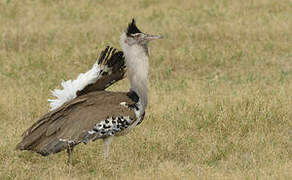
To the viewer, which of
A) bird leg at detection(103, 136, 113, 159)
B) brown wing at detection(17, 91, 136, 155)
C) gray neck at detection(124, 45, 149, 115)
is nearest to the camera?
brown wing at detection(17, 91, 136, 155)

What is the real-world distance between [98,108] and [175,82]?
3140 mm

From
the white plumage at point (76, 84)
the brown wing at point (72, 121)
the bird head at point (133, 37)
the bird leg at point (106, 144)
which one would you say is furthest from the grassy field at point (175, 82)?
the bird head at point (133, 37)

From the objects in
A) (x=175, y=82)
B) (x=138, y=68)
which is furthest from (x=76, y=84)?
(x=175, y=82)

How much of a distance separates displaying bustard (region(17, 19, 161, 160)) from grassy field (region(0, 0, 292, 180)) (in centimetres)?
22

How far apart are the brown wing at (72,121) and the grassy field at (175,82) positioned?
0.67ft

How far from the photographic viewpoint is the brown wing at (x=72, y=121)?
14.6ft

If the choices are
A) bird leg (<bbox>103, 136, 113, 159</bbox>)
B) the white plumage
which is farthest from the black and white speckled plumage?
the white plumage

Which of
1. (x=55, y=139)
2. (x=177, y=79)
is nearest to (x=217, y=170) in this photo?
(x=55, y=139)

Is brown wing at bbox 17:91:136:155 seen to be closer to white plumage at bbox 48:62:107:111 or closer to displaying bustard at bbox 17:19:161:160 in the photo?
displaying bustard at bbox 17:19:161:160

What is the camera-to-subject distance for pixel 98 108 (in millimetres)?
4555

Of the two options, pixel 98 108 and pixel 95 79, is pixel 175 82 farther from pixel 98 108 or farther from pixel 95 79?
pixel 98 108

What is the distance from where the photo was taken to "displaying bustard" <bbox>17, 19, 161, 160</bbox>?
14.7 feet

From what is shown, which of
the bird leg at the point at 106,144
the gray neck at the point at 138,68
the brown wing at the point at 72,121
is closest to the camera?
the brown wing at the point at 72,121

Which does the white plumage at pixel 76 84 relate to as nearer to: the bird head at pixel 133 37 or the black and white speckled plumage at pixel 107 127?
the bird head at pixel 133 37
